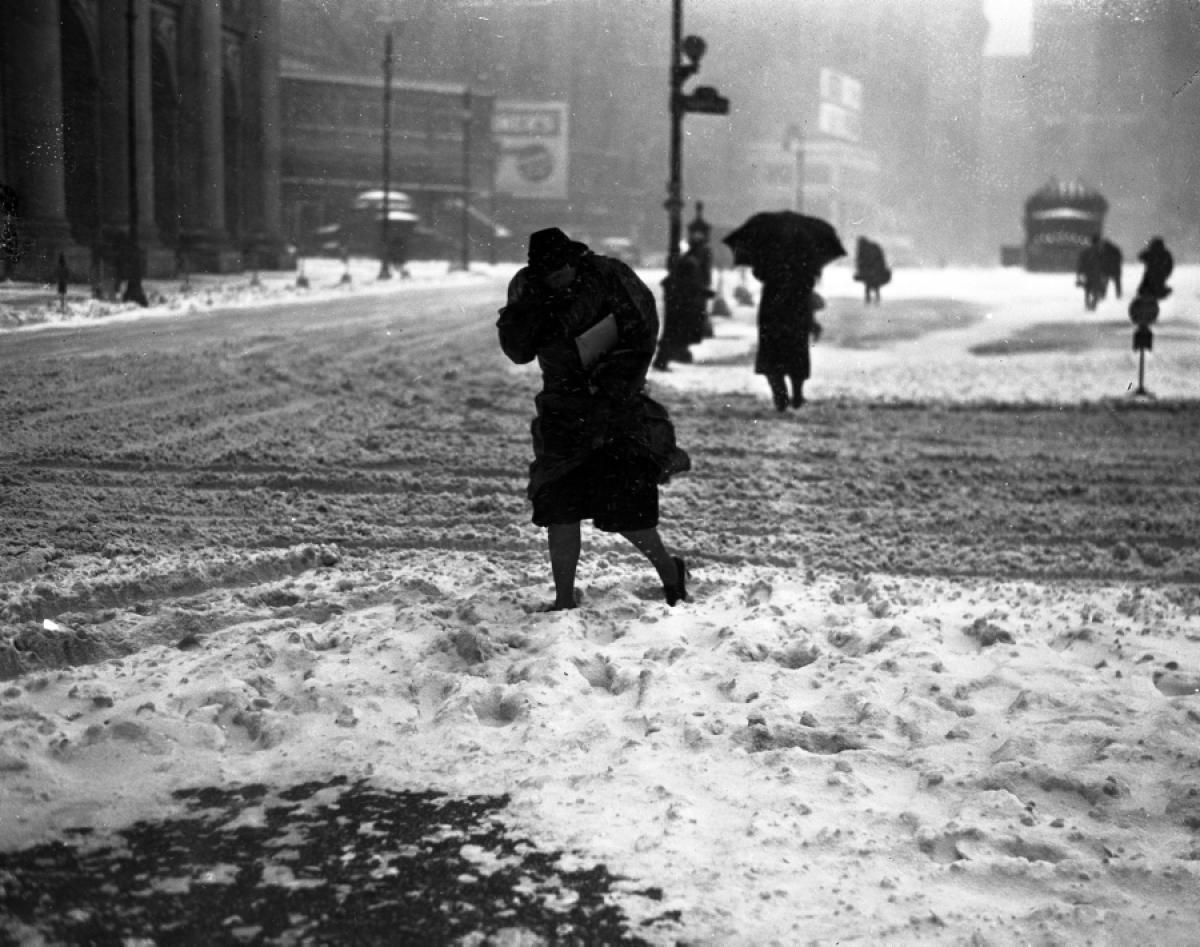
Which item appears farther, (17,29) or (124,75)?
(124,75)

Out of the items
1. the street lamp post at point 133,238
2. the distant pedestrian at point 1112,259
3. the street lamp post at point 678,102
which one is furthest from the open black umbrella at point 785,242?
the distant pedestrian at point 1112,259

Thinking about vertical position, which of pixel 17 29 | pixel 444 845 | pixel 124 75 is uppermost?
pixel 124 75

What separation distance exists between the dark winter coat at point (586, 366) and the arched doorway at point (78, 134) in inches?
158

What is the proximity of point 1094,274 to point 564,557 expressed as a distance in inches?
892

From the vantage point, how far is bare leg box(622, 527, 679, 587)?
540cm

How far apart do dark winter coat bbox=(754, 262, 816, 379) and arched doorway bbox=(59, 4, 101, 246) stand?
229 inches

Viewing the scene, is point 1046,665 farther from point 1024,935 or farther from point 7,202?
point 7,202

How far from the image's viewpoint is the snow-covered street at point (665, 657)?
327 centimetres

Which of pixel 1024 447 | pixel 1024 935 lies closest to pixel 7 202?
pixel 1024 935

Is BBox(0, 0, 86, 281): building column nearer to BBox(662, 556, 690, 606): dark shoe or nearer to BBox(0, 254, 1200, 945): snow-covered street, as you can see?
BBox(0, 254, 1200, 945): snow-covered street

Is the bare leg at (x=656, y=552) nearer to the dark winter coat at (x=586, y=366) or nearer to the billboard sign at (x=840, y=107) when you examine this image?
the dark winter coat at (x=586, y=366)

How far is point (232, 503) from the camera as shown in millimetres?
7668

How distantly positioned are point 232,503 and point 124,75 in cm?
1267

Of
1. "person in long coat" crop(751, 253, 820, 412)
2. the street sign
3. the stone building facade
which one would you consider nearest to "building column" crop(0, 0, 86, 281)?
the stone building facade
